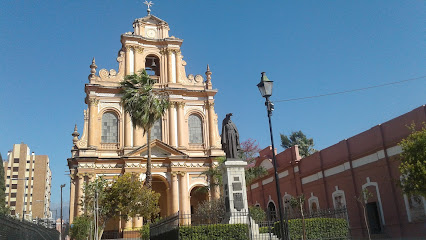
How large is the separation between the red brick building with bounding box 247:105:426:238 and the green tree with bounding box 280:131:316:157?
73.3ft

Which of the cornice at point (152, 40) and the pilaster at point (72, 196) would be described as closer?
the pilaster at point (72, 196)

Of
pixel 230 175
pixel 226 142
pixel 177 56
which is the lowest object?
pixel 230 175

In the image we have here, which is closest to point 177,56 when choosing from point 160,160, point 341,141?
point 160,160

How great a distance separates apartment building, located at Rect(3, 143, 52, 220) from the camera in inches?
3649

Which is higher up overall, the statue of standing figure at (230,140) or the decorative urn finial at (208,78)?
the decorative urn finial at (208,78)

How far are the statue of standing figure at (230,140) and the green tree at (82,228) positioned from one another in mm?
16164

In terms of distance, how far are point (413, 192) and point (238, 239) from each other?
820cm

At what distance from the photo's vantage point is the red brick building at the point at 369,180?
2162 cm

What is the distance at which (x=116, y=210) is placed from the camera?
2761 centimetres

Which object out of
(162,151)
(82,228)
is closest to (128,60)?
(162,151)

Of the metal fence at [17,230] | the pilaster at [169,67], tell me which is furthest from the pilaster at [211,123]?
the metal fence at [17,230]

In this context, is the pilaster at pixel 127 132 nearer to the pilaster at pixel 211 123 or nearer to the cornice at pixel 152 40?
the pilaster at pixel 211 123

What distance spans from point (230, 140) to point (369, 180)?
1179 centimetres

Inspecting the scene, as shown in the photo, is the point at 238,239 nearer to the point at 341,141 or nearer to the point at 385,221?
the point at 385,221
